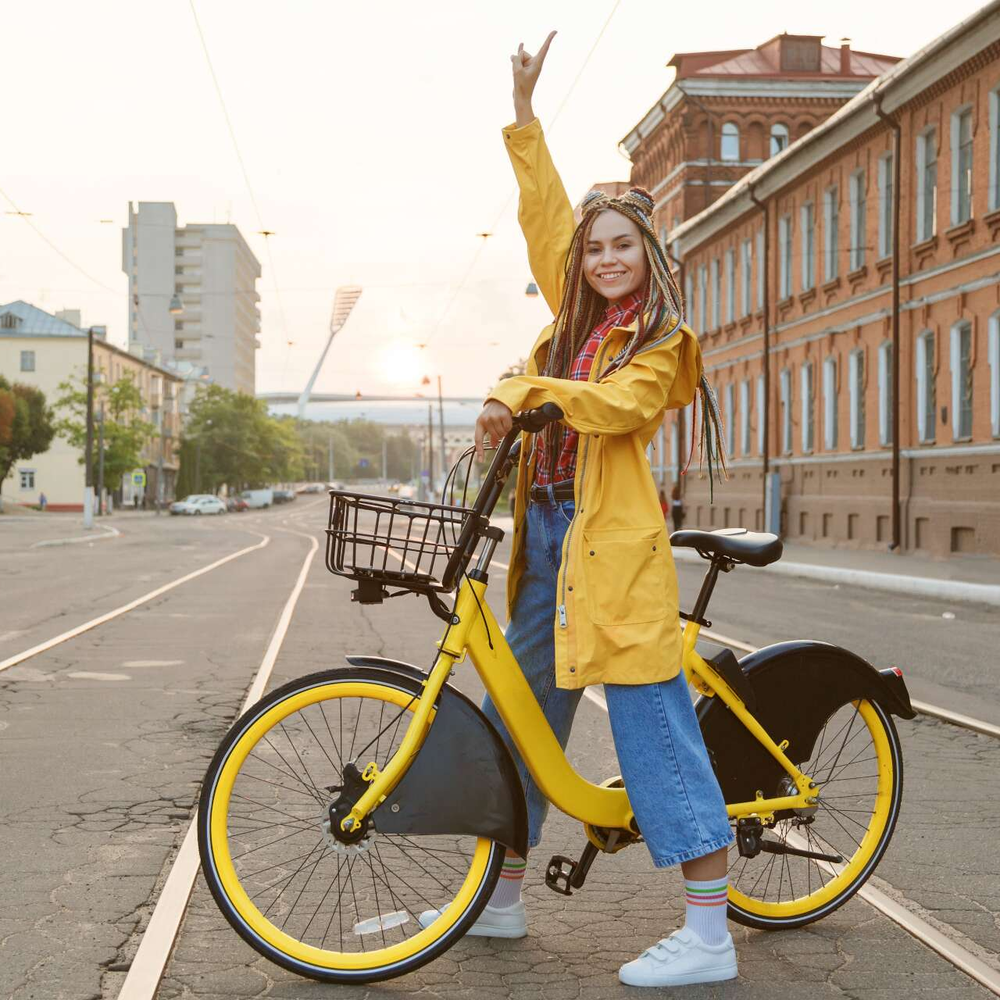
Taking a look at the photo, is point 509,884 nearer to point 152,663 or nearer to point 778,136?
point 152,663

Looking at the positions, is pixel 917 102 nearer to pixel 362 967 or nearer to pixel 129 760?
pixel 129 760

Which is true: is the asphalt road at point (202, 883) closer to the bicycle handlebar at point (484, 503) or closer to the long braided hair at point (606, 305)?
the bicycle handlebar at point (484, 503)

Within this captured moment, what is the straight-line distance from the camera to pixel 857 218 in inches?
1308

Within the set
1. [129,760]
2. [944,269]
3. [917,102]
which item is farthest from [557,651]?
[917,102]

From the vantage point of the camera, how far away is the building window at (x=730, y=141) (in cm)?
5150

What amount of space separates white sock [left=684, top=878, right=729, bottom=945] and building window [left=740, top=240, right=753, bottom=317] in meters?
39.1

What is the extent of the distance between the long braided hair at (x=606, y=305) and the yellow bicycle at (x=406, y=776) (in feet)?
0.92

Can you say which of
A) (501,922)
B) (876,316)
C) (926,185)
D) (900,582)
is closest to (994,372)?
(926,185)

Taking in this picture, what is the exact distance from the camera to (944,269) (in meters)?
28.1

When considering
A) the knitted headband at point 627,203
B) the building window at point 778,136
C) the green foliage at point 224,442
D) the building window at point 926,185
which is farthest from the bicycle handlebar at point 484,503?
the green foliage at point 224,442

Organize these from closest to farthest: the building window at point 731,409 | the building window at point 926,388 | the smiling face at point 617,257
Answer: the smiling face at point 617,257 < the building window at point 926,388 < the building window at point 731,409

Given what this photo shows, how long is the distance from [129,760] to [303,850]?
2.93 m

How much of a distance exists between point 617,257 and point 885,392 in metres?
28.8

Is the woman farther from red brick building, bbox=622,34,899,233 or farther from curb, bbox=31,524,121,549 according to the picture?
red brick building, bbox=622,34,899,233
